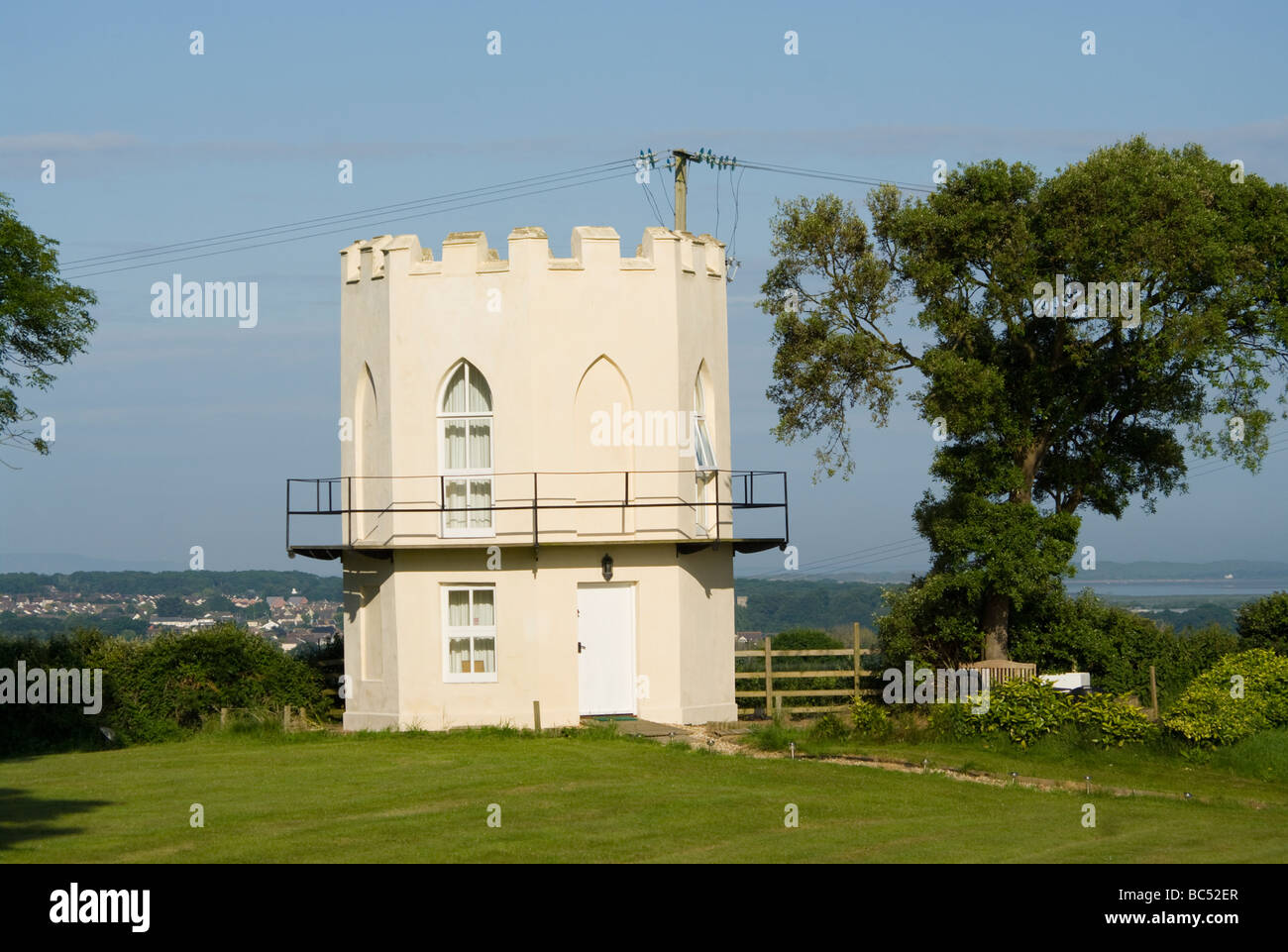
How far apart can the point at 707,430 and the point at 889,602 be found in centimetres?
863

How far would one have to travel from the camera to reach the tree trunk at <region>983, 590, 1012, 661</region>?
30.5m

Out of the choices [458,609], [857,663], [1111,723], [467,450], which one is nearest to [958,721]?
[1111,723]

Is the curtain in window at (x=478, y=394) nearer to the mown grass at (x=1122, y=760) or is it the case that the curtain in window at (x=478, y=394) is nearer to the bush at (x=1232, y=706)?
the mown grass at (x=1122, y=760)

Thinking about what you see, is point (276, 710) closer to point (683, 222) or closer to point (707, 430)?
point (707, 430)

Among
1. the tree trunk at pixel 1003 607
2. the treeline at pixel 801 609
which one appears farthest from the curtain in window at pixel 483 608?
the treeline at pixel 801 609

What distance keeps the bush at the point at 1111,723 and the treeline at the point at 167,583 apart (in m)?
66.9

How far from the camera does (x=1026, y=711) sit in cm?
2166

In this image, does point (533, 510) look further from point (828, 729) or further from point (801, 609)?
point (801, 609)

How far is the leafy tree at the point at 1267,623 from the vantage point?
3152 cm

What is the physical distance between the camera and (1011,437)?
1189 inches

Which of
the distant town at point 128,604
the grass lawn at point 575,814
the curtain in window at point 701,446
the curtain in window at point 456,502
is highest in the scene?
the curtain in window at point 701,446

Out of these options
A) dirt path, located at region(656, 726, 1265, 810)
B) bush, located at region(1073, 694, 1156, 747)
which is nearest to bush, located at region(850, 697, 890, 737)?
dirt path, located at region(656, 726, 1265, 810)

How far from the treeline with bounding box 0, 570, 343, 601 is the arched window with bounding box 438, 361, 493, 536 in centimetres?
5893
